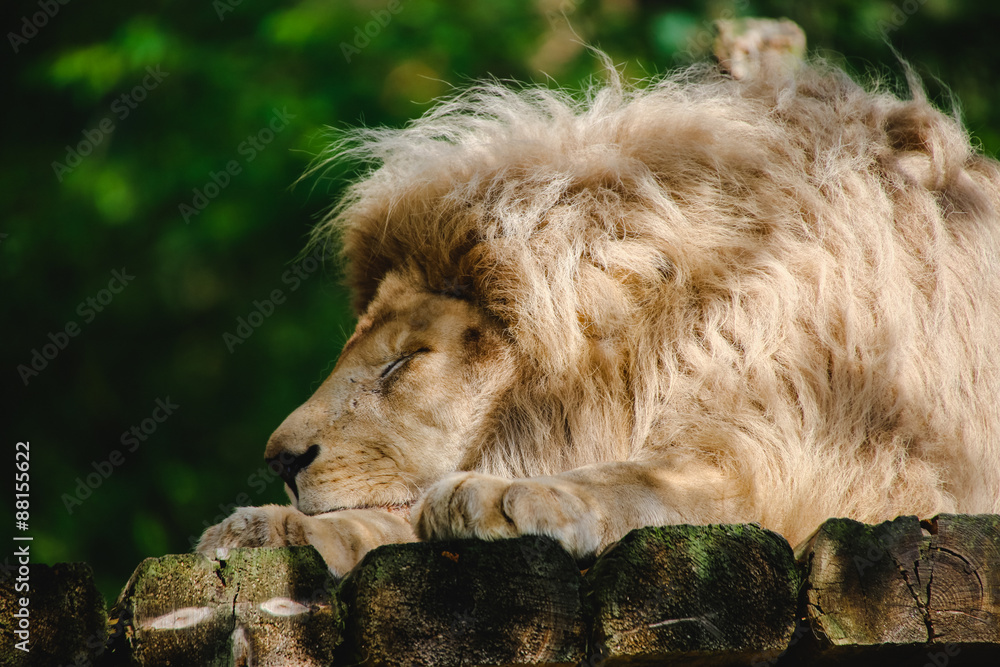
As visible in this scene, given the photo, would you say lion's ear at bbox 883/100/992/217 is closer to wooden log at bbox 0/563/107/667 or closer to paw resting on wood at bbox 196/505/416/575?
paw resting on wood at bbox 196/505/416/575

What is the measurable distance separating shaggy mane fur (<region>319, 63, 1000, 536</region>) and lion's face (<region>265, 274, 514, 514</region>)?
0.06m

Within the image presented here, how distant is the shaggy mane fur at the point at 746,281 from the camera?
196cm

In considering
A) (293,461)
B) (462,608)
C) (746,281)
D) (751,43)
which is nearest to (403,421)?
(293,461)

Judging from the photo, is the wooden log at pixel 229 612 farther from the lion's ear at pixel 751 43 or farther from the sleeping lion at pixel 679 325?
the lion's ear at pixel 751 43

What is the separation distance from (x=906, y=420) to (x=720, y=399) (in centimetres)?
37

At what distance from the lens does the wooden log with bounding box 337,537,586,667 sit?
1.25 m

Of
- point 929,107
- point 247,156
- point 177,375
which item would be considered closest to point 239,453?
point 177,375

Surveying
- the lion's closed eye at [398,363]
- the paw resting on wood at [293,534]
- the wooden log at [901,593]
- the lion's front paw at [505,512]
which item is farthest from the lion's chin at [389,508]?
the wooden log at [901,593]

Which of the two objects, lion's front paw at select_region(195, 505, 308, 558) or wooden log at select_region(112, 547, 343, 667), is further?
lion's front paw at select_region(195, 505, 308, 558)

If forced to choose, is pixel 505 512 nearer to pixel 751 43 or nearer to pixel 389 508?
pixel 389 508

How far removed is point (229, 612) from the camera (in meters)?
1.26

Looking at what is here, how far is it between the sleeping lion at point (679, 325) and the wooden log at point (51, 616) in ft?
1.84

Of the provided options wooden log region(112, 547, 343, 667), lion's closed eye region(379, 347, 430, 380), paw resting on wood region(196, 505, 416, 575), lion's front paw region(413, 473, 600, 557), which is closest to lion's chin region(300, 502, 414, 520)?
paw resting on wood region(196, 505, 416, 575)

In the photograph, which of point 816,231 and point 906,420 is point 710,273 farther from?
point 906,420
